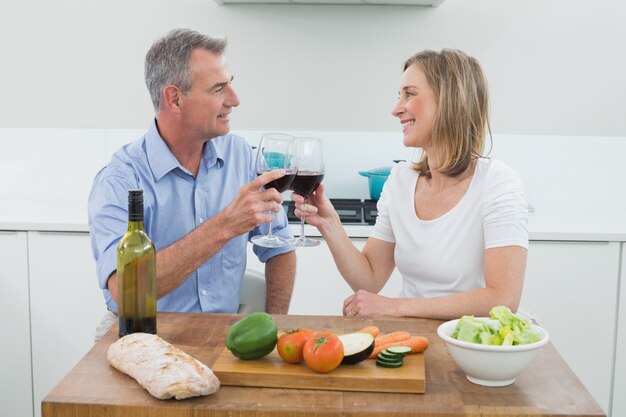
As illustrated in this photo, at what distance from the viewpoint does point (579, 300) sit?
3.26m

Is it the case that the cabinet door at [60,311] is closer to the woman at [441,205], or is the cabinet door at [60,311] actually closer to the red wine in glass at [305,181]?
the woman at [441,205]

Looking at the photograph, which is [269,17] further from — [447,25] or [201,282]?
[201,282]

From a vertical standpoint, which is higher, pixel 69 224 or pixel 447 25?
pixel 447 25

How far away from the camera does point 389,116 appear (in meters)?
3.80

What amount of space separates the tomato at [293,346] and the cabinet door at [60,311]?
79.2 inches

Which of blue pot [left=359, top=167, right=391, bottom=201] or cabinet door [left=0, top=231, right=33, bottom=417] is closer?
cabinet door [left=0, top=231, right=33, bottom=417]

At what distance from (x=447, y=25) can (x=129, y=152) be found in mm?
1955

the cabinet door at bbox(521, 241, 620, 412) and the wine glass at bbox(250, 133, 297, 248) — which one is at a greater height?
the wine glass at bbox(250, 133, 297, 248)

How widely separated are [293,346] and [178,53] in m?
1.12

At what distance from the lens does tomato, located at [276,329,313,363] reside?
4.89 ft

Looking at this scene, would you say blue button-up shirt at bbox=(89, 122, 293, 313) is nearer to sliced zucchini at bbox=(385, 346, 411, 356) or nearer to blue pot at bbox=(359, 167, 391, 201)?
sliced zucchini at bbox=(385, 346, 411, 356)

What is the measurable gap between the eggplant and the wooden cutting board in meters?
0.02

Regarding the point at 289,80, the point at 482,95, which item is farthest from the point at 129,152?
the point at 289,80

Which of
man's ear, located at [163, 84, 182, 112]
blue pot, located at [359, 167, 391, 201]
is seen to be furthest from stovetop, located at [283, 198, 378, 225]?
man's ear, located at [163, 84, 182, 112]
